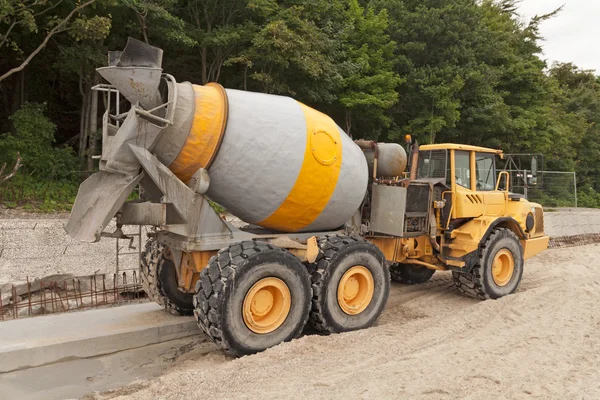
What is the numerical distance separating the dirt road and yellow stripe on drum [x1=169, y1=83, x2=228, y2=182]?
211cm

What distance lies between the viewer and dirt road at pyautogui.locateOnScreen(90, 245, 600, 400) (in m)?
3.89

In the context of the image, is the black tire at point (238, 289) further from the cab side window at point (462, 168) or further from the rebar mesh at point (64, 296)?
the cab side window at point (462, 168)

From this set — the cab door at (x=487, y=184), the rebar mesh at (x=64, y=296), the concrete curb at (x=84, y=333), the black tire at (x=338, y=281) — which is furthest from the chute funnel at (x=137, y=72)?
the cab door at (x=487, y=184)

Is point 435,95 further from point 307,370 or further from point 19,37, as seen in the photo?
point 307,370

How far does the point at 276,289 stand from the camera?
512cm

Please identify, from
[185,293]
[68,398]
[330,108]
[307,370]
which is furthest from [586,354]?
[330,108]

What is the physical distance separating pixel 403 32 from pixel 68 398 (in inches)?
757

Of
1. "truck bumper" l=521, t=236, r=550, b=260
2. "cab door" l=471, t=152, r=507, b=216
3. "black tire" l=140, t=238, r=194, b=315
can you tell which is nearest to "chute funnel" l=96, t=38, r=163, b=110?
"black tire" l=140, t=238, r=194, b=315

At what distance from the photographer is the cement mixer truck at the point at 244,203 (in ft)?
15.6

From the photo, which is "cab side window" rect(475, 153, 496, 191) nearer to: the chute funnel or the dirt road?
the dirt road

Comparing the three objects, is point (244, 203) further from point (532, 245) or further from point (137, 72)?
point (532, 245)

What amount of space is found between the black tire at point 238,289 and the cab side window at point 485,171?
421 cm

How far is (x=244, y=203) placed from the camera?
5.40m

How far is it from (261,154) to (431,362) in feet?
8.97
